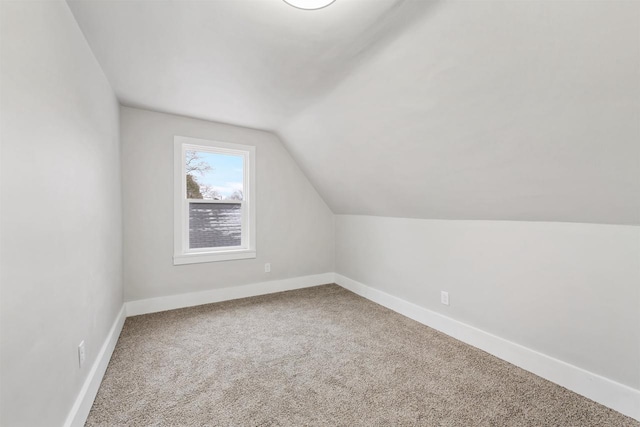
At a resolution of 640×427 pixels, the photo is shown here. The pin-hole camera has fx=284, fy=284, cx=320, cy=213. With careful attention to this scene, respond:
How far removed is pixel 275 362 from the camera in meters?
2.17

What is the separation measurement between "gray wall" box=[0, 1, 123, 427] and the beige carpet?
16.8 inches

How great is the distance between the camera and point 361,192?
3.34 meters

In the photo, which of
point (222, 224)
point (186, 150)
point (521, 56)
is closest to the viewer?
point (521, 56)

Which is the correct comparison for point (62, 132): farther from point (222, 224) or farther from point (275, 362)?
point (222, 224)

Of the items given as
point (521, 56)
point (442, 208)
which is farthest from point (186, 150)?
point (521, 56)

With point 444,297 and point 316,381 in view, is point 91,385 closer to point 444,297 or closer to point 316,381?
point 316,381

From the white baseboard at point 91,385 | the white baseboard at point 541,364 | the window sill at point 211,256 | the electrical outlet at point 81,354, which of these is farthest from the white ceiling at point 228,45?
the white baseboard at point 541,364

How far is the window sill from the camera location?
3271 millimetres

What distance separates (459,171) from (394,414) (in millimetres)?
1690

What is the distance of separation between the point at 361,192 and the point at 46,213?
8.87 feet

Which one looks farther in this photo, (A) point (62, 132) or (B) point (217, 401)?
(B) point (217, 401)

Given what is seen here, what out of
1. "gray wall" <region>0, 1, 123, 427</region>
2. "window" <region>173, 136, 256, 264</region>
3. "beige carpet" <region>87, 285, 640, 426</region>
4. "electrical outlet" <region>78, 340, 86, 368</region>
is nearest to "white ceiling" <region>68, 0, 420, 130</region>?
"gray wall" <region>0, 1, 123, 427</region>

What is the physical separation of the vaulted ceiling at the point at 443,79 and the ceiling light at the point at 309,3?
0.23ft

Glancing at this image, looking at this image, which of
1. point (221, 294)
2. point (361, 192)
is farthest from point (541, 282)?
point (221, 294)
